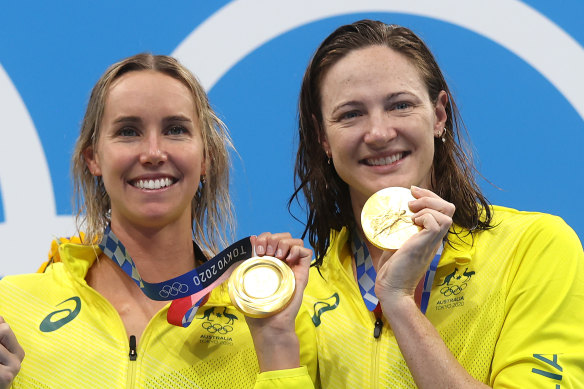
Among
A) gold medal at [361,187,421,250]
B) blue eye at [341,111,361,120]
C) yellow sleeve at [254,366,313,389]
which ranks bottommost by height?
yellow sleeve at [254,366,313,389]

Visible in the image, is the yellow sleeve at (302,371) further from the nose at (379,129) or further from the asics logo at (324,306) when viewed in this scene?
the nose at (379,129)

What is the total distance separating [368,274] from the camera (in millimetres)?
2492

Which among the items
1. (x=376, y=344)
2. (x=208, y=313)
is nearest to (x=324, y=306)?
(x=376, y=344)

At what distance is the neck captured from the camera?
2.58 metres

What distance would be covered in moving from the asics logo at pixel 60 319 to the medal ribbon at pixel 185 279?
175 millimetres

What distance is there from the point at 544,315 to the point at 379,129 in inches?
26.6

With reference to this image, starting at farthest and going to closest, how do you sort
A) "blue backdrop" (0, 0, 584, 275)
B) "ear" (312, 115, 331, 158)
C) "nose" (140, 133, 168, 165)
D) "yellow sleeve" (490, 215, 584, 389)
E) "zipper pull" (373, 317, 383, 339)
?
"blue backdrop" (0, 0, 584, 275) < "ear" (312, 115, 331, 158) < "nose" (140, 133, 168, 165) < "zipper pull" (373, 317, 383, 339) < "yellow sleeve" (490, 215, 584, 389)

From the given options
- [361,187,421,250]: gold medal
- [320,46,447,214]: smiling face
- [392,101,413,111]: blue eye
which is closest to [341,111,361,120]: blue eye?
[320,46,447,214]: smiling face

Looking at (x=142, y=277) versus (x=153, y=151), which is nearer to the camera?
(x=153, y=151)

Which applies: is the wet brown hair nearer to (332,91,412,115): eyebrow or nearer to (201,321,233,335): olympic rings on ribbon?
(332,91,412,115): eyebrow

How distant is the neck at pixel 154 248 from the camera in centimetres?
258

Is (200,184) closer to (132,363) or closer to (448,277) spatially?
(132,363)

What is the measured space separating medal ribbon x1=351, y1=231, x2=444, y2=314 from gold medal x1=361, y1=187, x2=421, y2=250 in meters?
0.17

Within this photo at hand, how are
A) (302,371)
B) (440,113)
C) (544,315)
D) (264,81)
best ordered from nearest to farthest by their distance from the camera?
1. (544,315)
2. (302,371)
3. (440,113)
4. (264,81)
